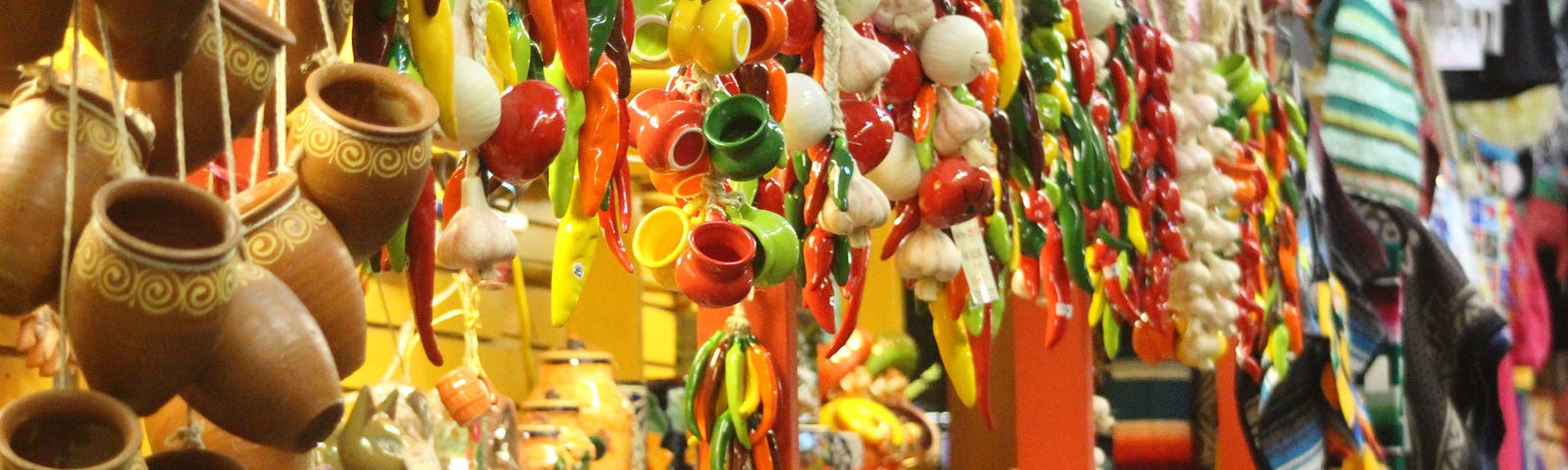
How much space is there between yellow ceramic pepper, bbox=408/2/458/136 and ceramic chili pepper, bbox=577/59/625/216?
96 millimetres

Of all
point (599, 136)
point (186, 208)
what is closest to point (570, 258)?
point (599, 136)

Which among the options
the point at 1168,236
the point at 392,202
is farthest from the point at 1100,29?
the point at 392,202

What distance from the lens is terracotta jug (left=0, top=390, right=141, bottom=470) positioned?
405 mm

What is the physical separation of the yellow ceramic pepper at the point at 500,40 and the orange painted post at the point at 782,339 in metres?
0.34

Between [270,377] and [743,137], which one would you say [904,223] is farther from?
[270,377]

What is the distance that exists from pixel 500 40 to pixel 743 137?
0.14 metres

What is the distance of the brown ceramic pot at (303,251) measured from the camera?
0.49 m

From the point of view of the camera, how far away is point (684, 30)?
725 millimetres

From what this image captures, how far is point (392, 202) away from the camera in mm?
507

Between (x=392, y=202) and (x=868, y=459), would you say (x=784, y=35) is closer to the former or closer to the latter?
(x=392, y=202)

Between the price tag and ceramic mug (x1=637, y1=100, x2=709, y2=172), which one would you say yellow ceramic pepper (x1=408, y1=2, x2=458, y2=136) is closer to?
ceramic mug (x1=637, y1=100, x2=709, y2=172)

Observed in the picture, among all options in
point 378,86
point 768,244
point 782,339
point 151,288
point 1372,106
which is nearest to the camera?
point 151,288

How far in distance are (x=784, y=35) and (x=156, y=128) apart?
33 cm

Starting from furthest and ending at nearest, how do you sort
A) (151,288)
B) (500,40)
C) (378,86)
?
(500,40) < (378,86) < (151,288)
